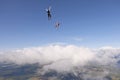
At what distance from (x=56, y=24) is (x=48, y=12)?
3344 mm

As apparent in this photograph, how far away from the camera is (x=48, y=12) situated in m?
40.6

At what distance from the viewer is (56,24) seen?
41.5 meters
